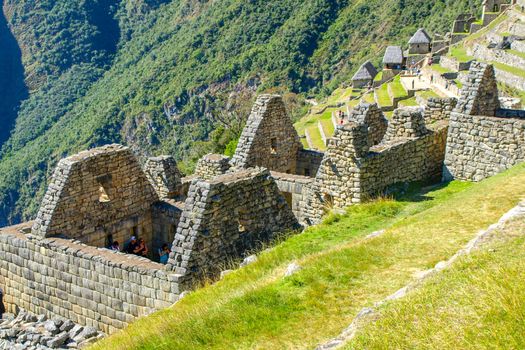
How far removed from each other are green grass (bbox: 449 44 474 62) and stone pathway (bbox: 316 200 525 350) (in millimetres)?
63585

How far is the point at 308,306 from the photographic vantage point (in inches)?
320

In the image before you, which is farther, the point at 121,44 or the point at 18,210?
the point at 121,44

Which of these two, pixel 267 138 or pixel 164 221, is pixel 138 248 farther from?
pixel 267 138

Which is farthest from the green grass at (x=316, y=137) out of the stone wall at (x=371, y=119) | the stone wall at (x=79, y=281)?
the stone wall at (x=79, y=281)

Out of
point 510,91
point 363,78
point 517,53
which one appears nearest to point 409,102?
point 517,53

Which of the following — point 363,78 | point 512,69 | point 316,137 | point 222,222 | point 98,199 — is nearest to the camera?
point 222,222

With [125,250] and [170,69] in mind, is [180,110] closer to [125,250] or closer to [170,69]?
[170,69]

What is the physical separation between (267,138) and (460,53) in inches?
2600

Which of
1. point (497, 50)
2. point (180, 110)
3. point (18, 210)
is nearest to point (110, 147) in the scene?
point (497, 50)

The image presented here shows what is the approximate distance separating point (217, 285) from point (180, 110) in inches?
4859

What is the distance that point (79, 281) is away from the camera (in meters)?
11.9

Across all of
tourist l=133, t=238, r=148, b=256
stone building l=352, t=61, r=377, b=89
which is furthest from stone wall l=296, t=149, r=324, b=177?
stone building l=352, t=61, r=377, b=89

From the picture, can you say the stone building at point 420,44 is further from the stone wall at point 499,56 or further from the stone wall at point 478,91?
the stone wall at point 478,91

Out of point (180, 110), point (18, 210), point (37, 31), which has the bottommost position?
point (18, 210)
